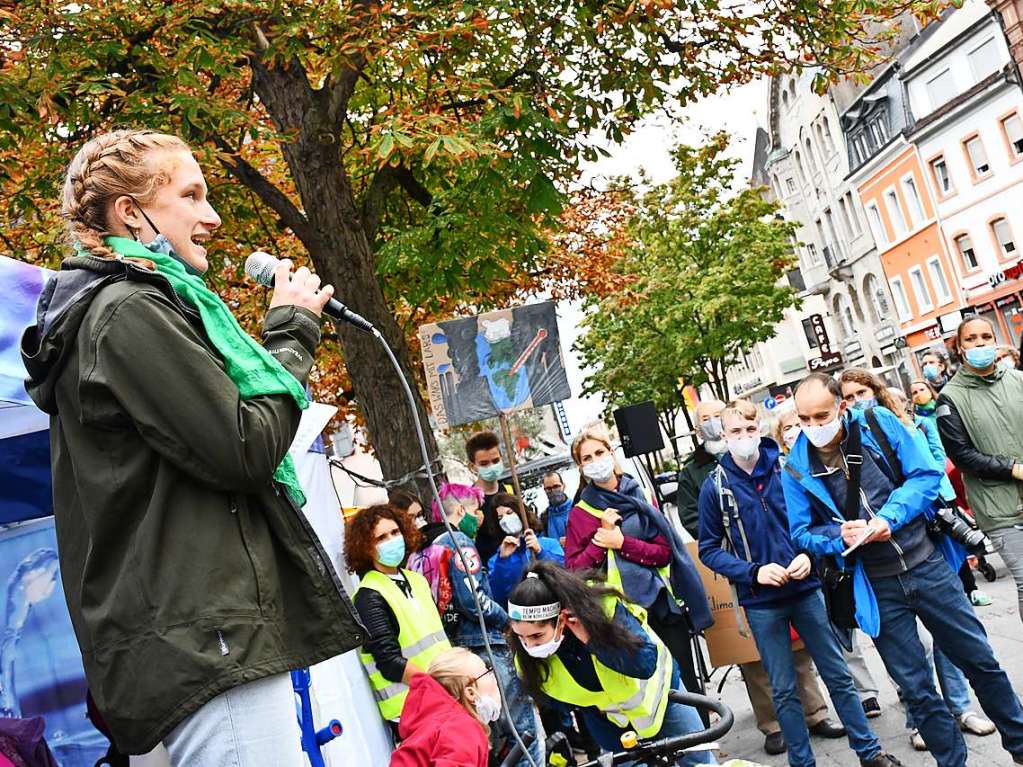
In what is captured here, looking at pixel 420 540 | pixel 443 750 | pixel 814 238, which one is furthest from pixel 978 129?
pixel 443 750

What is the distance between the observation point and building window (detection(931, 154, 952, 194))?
142 ft

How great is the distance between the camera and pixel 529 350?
1001cm

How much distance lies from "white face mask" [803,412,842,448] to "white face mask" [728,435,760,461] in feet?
2.95

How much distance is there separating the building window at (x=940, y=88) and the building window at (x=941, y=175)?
1.97 m

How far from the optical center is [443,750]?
447 centimetres

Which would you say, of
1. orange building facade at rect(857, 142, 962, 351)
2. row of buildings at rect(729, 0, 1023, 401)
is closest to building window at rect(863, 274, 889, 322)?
row of buildings at rect(729, 0, 1023, 401)

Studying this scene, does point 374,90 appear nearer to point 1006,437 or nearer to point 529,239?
point 529,239

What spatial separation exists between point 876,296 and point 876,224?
4.15 m

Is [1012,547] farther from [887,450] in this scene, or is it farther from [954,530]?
[887,450]

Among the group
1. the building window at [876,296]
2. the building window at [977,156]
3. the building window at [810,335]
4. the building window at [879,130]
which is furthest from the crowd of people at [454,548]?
the building window at [810,335]

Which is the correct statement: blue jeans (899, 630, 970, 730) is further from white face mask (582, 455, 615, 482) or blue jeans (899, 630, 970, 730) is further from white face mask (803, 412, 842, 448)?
white face mask (582, 455, 615, 482)

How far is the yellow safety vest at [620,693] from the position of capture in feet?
16.9

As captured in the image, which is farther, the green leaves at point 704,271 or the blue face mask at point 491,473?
the green leaves at point 704,271

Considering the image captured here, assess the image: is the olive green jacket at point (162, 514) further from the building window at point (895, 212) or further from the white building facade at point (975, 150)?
the building window at point (895, 212)
